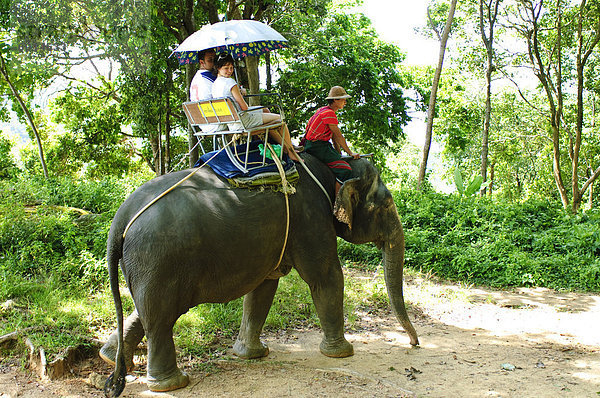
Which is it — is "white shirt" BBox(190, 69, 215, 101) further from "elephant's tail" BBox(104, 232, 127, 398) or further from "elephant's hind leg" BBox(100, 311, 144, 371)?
"elephant's hind leg" BBox(100, 311, 144, 371)

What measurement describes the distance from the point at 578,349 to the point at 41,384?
5.16 metres

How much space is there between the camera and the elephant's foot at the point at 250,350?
5156 millimetres

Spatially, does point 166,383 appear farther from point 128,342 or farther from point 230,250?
point 230,250

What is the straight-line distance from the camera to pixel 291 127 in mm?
15844

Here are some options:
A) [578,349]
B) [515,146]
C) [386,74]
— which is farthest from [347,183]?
[515,146]

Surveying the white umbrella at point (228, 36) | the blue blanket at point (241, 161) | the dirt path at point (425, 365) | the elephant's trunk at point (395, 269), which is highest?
the white umbrella at point (228, 36)

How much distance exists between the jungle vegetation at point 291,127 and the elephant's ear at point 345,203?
145 cm

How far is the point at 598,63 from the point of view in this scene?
699 inches

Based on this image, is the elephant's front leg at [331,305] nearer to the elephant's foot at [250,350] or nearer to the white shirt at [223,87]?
the elephant's foot at [250,350]

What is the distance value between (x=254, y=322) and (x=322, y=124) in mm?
2047

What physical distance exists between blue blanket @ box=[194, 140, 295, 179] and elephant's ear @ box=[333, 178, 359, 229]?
0.51m

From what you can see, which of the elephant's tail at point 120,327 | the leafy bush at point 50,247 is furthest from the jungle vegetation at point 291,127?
the elephant's tail at point 120,327

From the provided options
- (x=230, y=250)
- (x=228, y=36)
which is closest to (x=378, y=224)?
(x=230, y=250)

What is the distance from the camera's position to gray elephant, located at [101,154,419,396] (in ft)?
12.8
